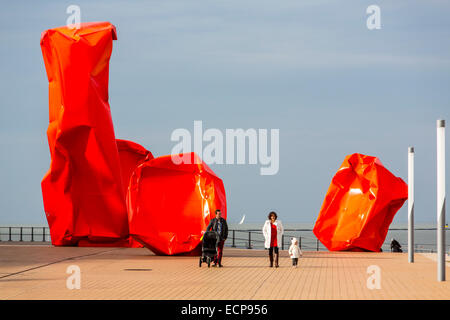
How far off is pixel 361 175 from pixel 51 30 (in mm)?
13224

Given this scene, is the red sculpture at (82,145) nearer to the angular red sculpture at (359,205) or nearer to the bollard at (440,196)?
the angular red sculpture at (359,205)

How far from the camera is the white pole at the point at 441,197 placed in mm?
18781

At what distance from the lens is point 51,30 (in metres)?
32.1

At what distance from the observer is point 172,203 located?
28266 mm

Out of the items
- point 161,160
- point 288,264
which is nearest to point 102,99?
point 161,160

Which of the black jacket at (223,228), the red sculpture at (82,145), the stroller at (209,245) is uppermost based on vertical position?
the red sculpture at (82,145)

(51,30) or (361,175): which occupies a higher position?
(51,30)

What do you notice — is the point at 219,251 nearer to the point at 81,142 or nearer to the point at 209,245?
the point at 209,245

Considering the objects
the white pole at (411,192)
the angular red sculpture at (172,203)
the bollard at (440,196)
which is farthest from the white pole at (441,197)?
the angular red sculpture at (172,203)

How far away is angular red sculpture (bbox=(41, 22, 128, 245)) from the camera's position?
31812 millimetres

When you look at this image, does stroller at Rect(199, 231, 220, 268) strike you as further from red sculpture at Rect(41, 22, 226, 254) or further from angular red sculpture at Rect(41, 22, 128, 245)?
angular red sculpture at Rect(41, 22, 128, 245)

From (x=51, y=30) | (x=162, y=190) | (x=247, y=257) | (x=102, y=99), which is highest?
(x=51, y=30)

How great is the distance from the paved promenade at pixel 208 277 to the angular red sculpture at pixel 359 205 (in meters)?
3.28
